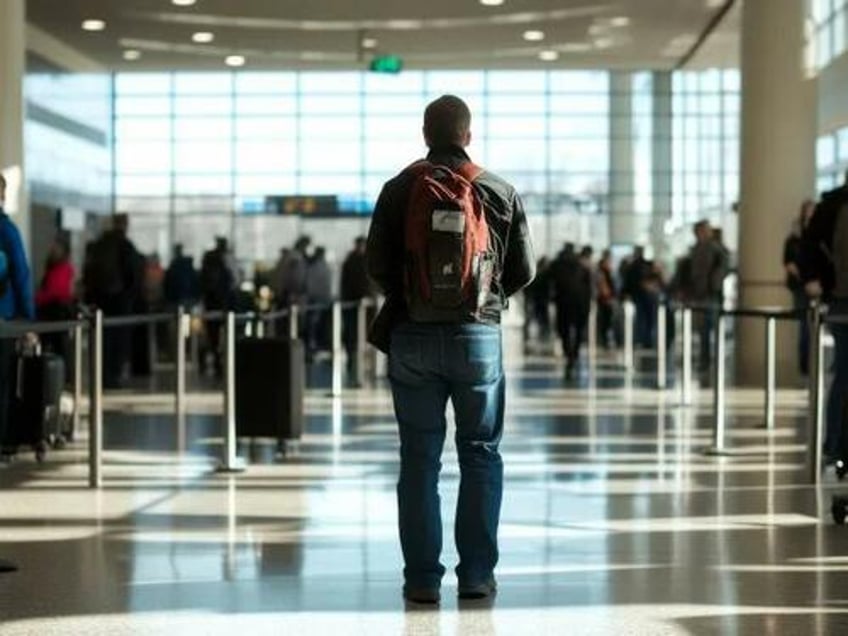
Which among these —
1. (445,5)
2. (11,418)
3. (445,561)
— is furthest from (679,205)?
(445,561)

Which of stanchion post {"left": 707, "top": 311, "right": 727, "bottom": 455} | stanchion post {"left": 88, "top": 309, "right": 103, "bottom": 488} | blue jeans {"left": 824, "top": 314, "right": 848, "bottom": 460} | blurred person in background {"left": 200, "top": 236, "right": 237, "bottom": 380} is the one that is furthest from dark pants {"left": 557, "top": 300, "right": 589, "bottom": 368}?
stanchion post {"left": 88, "top": 309, "right": 103, "bottom": 488}

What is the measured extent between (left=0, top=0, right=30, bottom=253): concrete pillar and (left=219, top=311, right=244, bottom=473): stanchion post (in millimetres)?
8728

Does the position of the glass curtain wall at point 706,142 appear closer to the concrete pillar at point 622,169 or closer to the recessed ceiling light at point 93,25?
the concrete pillar at point 622,169

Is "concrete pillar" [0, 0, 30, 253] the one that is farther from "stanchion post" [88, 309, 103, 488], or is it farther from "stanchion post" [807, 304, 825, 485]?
"stanchion post" [807, 304, 825, 485]

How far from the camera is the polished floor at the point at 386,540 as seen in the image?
7262mm

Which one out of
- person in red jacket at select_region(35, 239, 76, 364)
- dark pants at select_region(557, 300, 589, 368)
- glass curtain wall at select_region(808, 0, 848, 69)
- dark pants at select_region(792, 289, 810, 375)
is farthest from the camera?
glass curtain wall at select_region(808, 0, 848, 69)

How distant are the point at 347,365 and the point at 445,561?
19855mm

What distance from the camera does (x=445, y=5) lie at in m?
30.0

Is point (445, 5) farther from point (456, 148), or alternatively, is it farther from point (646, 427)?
point (456, 148)

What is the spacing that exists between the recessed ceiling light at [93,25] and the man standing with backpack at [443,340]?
24.6 metres

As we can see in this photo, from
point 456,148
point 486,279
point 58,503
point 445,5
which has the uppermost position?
point 445,5

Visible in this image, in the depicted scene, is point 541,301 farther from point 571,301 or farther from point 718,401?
point 718,401

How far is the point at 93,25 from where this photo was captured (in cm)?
3191

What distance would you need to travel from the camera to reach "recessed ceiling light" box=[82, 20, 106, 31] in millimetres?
31400
